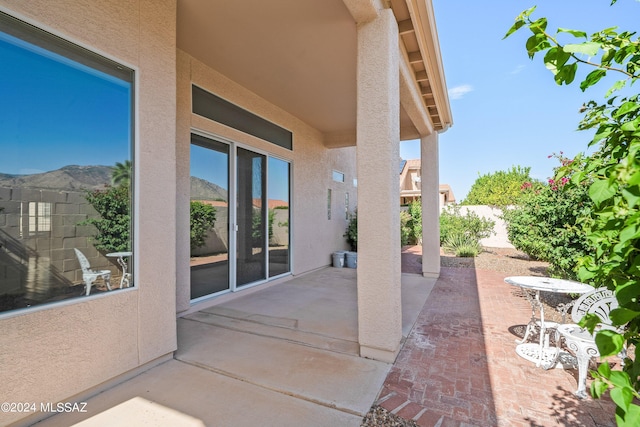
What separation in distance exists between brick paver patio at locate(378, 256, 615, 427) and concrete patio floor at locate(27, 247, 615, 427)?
0.04ft

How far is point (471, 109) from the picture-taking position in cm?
1653

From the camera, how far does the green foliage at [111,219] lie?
3.05 metres

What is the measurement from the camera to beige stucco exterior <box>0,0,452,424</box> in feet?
8.57

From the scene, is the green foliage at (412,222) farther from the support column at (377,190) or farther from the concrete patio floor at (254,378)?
the support column at (377,190)

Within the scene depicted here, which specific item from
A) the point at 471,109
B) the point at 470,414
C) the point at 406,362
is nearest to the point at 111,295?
the point at 406,362

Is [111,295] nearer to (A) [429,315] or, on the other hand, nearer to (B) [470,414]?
(B) [470,414]

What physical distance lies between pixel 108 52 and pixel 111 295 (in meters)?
2.44

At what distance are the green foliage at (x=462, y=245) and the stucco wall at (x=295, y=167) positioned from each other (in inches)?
186

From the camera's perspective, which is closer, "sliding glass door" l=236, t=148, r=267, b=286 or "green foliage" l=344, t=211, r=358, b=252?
"sliding glass door" l=236, t=148, r=267, b=286

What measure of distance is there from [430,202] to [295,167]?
386 cm

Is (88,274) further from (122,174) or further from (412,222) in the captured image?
(412,222)

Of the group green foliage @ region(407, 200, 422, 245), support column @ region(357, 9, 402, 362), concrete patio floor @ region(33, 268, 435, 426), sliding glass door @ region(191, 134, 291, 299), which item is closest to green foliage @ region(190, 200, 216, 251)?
sliding glass door @ region(191, 134, 291, 299)

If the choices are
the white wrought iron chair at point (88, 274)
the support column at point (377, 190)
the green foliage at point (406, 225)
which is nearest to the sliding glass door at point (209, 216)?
the white wrought iron chair at point (88, 274)

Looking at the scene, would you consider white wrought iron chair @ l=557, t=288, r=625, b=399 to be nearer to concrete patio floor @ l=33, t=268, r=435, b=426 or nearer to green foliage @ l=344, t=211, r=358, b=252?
concrete patio floor @ l=33, t=268, r=435, b=426
